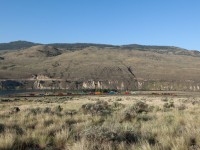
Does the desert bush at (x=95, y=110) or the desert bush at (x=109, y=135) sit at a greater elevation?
the desert bush at (x=109, y=135)

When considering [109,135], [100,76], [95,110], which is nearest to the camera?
[109,135]

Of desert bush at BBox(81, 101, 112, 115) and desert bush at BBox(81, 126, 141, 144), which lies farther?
desert bush at BBox(81, 101, 112, 115)

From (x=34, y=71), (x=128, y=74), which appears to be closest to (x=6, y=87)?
(x=34, y=71)

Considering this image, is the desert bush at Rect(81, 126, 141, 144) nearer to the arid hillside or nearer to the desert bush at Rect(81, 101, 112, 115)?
the desert bush at Rect(81, 101, 112, 115)

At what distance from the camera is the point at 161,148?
22.9 ft

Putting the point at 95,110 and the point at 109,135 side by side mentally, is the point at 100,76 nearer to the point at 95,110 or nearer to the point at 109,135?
the point at 95,110

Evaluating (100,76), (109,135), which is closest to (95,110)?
(109,135)

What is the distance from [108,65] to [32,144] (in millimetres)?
140686

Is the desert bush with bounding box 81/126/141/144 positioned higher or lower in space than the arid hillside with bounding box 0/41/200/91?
higher

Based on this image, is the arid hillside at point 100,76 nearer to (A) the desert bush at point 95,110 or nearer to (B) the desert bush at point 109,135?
(A) the desert bush at point 95,110

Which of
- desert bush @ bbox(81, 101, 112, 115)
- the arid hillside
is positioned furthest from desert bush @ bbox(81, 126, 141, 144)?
the arid hillside

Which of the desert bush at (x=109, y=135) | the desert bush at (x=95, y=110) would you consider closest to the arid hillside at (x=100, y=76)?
the desert bush at (x=95, y=110)

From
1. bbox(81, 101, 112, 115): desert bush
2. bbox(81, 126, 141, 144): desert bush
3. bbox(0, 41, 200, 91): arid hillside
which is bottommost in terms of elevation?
bbox(0, 41, 200, 91): arid hillside

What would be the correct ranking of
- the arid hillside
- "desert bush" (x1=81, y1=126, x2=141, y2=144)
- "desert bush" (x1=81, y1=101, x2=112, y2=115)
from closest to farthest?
"desert bush" (x1=81, y1=126, x2=141, y2=144)
"desert bush" (x1=81, y1=101, x2=112, y2=115)
the arid hillside
